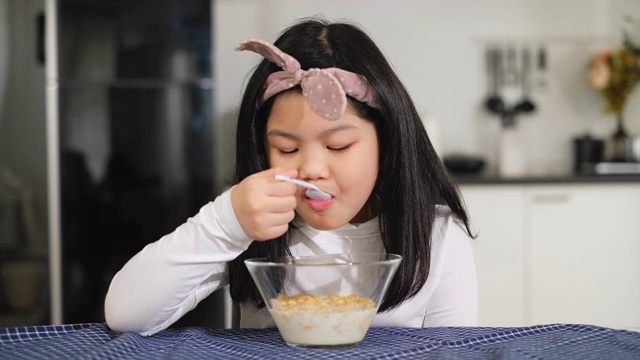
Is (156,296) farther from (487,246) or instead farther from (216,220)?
(487,246)

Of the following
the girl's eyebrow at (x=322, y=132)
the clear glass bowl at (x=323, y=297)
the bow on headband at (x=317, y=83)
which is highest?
the bow on headband at (x=317, y=83)

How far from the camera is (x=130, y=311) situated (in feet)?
3.27

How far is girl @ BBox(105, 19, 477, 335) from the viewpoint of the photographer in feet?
3.21

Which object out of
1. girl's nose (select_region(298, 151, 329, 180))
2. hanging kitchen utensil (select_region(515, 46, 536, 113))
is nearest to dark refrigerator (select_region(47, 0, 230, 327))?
hanging kitchen utensil (select_region(515, 46, 536, 113))

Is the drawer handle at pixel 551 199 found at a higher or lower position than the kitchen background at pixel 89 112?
lower

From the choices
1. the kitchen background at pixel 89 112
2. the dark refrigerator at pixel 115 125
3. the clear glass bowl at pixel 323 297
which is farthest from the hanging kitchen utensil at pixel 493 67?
the clear glass bowl at pixel 323 297

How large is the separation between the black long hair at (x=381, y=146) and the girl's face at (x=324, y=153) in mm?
40

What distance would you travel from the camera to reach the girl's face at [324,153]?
1.06 m

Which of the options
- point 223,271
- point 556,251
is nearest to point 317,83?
point 223,271

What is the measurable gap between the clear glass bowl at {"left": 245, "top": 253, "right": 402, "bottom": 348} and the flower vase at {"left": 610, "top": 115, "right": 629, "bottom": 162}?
2.81 metres

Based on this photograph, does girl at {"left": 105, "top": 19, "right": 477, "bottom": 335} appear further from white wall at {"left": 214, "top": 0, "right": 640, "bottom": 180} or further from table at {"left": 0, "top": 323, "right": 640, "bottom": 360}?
white wall at {"left": 214, "top": 0, "right": 640, "bottom": 180}

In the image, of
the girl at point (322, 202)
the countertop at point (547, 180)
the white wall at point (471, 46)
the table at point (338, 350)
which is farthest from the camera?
the white wall at point (471, 46)

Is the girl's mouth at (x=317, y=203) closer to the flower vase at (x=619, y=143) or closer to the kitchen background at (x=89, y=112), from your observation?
the kitchen background at (x=89, y=112)

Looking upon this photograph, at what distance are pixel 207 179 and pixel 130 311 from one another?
230 cm
